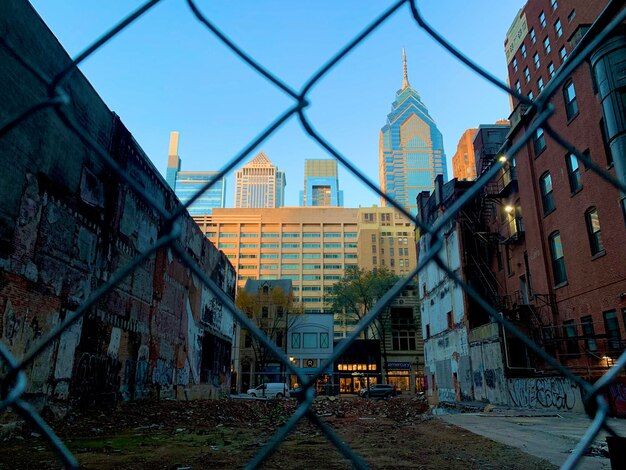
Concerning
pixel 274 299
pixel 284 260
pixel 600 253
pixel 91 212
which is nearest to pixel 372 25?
pixel 91 212

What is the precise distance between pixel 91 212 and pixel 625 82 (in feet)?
48.1

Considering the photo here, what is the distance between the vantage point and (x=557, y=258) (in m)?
17.9

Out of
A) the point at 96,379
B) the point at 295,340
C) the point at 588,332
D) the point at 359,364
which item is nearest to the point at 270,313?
the point at 295,340

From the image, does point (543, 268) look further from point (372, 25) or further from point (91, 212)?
point (372, 25)

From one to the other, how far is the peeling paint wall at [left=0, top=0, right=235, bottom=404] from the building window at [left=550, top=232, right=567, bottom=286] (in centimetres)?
1524

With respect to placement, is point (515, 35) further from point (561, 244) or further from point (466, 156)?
point (466, 156)

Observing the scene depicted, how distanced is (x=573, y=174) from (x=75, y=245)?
17.0m

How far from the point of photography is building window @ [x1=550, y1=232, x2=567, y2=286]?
17.5 meters

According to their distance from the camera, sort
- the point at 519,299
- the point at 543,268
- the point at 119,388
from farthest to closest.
A: 1. the point at 519,299
2. the point at 543,268
3. the point at 119,388

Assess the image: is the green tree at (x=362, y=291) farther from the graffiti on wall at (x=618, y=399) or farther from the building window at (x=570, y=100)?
the graffiti on wall at (x=618, y=399)

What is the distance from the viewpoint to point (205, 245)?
2423 cm

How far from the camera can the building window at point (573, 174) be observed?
16.1 metres

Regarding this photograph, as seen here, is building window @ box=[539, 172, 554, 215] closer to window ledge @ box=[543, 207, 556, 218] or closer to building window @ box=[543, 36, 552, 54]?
window ledge @ box=[543, 207, 556, 218]

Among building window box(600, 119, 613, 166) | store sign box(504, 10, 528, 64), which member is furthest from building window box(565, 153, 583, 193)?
store sign box(504, 10, 528, 64)
